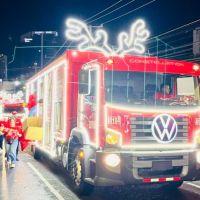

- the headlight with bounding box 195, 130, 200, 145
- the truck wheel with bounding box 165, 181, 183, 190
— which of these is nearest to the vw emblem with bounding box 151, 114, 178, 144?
the headlight with bounding box 195, 130, 200, 145

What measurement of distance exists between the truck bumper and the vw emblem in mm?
273

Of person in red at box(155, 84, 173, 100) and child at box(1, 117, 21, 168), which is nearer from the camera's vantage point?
person in red at box(155, 84, 173, 100)

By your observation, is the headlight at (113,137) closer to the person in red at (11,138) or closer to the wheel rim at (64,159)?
the wheel rim at (64,159)

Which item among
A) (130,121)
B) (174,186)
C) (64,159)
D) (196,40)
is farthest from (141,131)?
(196,40)

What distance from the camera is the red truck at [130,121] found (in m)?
6.62

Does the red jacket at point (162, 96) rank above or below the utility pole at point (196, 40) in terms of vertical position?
below

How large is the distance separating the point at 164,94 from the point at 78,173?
7.72ft

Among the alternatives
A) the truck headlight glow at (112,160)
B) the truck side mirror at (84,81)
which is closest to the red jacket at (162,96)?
the truck side mirror at (84,81)

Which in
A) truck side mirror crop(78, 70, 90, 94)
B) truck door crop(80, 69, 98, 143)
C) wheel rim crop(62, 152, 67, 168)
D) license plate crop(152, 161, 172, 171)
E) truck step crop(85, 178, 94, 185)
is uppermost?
truck side mirror crop(78, 70, 90, 94)

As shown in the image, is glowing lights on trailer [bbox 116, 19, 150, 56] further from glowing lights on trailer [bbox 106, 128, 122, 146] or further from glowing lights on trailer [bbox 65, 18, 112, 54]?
glowing lights on trailer [bbox 106, 128, 122, 146]

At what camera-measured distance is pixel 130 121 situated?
22.1 feet

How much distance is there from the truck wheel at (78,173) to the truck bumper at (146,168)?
0.58 m

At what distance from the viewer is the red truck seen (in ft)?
21.7

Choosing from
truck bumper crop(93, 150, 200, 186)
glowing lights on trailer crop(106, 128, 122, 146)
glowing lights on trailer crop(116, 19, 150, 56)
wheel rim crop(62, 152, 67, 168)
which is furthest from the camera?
wheel rim crop(62, 152, 67, 168)
